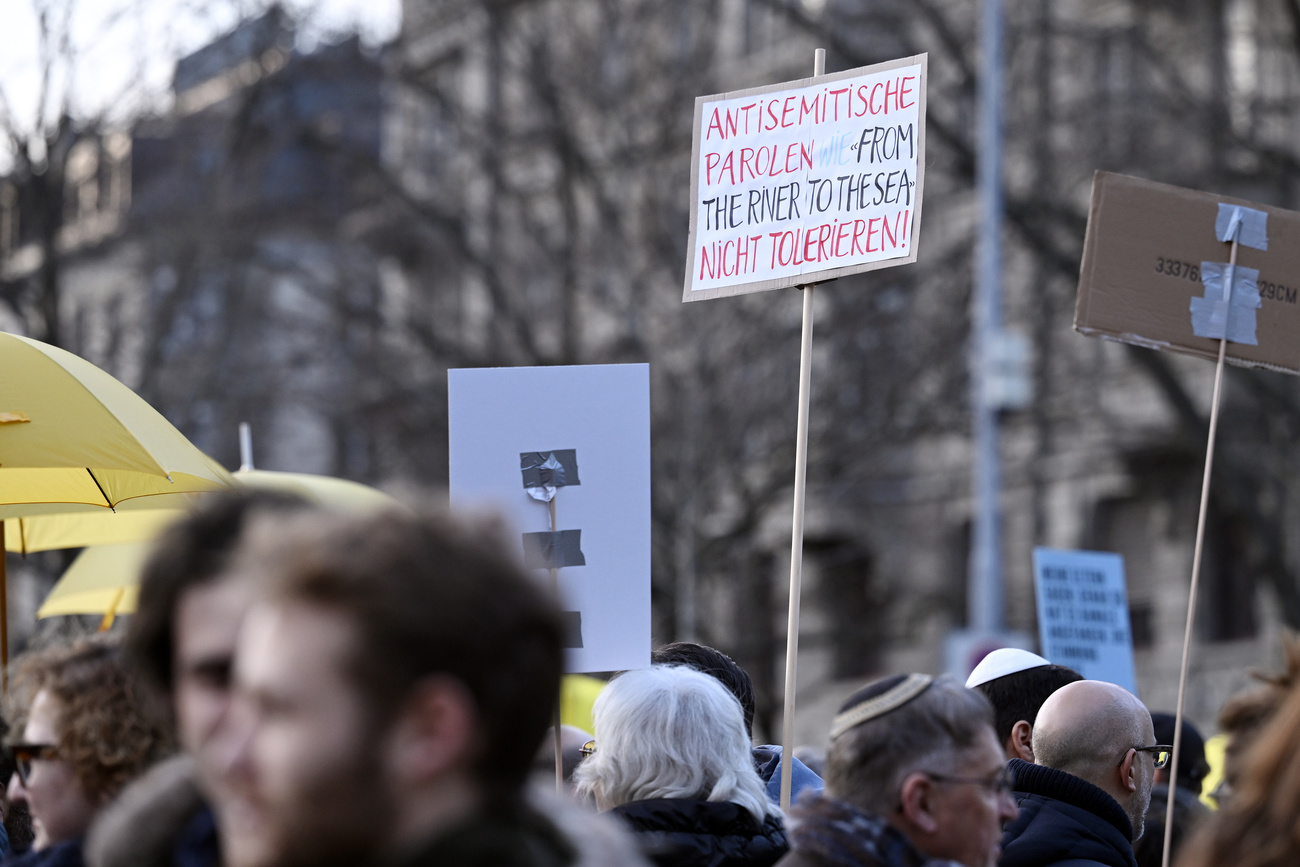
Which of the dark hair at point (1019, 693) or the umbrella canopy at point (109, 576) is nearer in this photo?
the dark hair at point (1019, 693)

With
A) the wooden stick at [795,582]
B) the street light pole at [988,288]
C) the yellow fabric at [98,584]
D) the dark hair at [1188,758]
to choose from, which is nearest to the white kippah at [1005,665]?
the wooden stick at [795,582]

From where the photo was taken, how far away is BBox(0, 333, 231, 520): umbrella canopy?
4.03 metres

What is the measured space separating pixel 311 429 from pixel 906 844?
19.2m

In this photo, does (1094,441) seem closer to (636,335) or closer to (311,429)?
(636,335)

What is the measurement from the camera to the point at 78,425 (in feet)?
13.4

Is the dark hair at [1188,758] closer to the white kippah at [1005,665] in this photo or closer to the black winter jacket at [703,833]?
the white kippah at [1005,665]

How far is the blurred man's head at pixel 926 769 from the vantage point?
8.78 feet

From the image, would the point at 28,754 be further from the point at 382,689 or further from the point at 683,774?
the point at 683,774

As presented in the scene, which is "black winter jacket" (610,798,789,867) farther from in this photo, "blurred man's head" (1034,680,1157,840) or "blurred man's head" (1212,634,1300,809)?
"blurred man's head" (1212,634,1300,809)

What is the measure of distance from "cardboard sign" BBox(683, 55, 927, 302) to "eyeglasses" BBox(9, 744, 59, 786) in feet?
7.48

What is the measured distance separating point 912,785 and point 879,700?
0.49 feet

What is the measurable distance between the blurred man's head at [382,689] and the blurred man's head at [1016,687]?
284cm

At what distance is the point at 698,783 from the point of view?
3.59m

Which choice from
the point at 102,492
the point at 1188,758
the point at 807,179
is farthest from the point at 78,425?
the point at 1188,758
